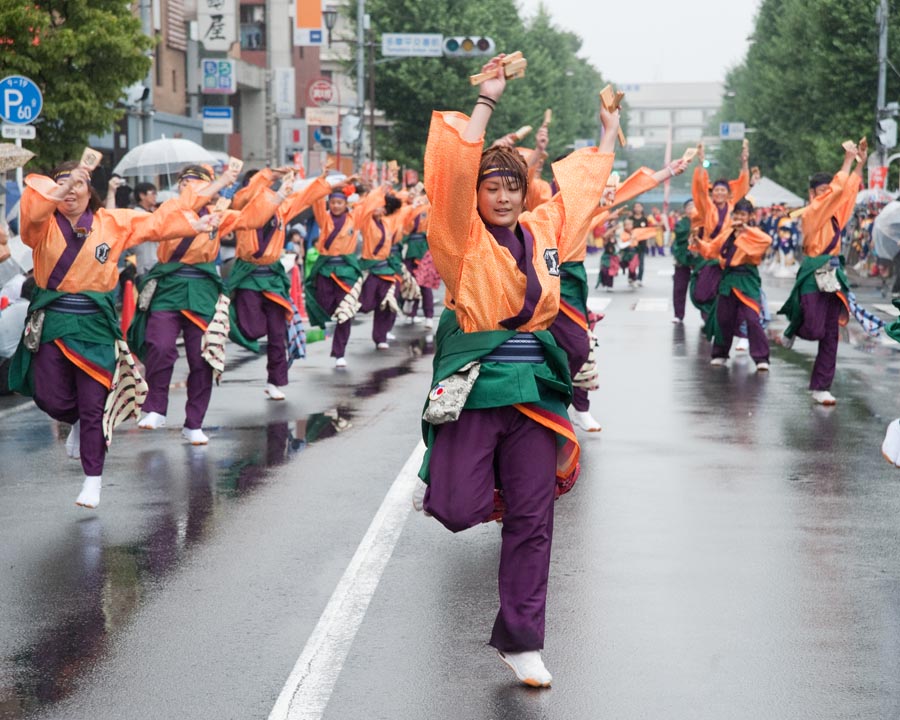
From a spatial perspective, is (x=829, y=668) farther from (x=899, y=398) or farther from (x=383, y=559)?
(x=899, y=398)

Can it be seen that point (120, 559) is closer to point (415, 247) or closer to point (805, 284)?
point (805, 284)

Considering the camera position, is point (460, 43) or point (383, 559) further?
point (460, 43)

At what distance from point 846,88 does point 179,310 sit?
33499 mm

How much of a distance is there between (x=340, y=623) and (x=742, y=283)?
964cm

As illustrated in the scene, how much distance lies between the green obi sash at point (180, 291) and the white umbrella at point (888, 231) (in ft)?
26.6

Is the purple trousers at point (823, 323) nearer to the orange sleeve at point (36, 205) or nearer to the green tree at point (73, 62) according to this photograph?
the orange sleeve at point (36, 205)

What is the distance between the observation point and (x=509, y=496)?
5035 millimetres

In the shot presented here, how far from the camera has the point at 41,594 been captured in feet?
20.3

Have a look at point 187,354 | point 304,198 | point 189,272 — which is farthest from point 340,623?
point 304,198

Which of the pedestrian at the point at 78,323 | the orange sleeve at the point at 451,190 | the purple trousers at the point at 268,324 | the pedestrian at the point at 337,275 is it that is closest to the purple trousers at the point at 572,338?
the pedestrian at the point at 78,323

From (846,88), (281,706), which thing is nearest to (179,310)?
(281,706)

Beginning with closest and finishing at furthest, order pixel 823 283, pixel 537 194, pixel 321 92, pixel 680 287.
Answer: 1. pixel 537 194
2. pixel 823 283
3. pixel 680 287
4. pixel 321 92

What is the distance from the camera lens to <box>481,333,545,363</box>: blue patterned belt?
5.00 metres

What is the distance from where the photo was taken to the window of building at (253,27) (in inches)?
2191
